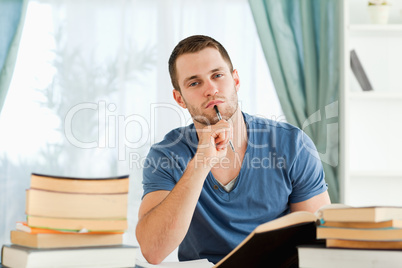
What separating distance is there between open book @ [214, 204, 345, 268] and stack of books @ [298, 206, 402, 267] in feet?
0.14

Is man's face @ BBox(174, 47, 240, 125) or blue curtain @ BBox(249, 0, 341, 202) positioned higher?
blue curtain @ BBox(249, 0, 341, 202)

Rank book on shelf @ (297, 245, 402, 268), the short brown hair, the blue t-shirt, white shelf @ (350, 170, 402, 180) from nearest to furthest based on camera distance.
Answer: book on shelf @ (297, 245, 402, 268) < the blue t-shirt < the short brown hair < white shelf @ (350, 170, 402, 180)

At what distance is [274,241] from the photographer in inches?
37.0

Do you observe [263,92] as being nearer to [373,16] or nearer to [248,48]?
[248,48]

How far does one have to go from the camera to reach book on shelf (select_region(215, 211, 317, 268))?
90cm

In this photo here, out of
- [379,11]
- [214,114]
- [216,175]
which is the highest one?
[379,11]

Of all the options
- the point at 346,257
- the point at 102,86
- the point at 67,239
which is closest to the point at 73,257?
the point at 67,239

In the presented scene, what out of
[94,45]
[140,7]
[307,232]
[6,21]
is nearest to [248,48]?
[140,7]

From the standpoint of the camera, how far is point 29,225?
0.91m

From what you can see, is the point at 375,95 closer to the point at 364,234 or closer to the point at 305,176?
the point at 305,176

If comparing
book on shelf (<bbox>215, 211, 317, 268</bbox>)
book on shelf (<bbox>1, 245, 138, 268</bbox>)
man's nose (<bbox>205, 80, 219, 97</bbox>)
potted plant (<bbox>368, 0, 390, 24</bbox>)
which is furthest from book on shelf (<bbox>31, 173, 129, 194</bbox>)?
potted plant (<bbox>368, 0, 390, 24</bbox>)

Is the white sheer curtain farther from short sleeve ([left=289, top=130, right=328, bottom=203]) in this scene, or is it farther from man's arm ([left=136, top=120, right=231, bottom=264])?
man's arm ([left=136, top=120, right=231, bottom=264])

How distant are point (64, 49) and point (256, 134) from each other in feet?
6.10

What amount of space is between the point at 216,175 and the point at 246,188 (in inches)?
5.2
